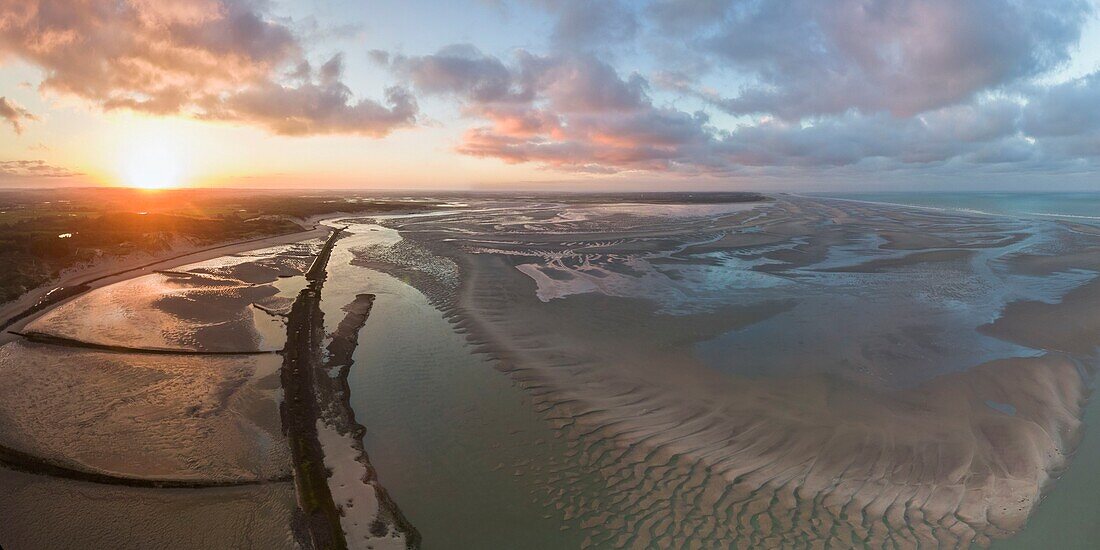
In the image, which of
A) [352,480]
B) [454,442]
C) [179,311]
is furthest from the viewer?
[179,311]

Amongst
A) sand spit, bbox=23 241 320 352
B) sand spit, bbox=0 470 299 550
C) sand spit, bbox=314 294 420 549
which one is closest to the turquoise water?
sand spit, bbox=314 294 420 549

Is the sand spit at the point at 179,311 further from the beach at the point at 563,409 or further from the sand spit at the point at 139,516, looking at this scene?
the sand spit at the point at 139,516

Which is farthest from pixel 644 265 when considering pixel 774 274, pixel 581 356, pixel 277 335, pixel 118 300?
pixel 118 300

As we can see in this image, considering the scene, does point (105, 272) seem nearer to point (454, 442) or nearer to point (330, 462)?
point (330, 462)

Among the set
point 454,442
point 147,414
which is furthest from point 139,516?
point 454,442

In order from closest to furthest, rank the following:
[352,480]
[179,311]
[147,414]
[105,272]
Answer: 1. [352,480]
2. [147,414]
3. [179,311]
4. [105,272]

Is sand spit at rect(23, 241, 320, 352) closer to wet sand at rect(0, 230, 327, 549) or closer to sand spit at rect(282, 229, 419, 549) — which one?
wet sand at rect(0, 230, 327, 549)

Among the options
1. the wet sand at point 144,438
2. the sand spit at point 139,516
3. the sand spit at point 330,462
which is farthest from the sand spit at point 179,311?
the sand spit at point 139,516

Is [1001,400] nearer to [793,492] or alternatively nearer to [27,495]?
[793,492]
